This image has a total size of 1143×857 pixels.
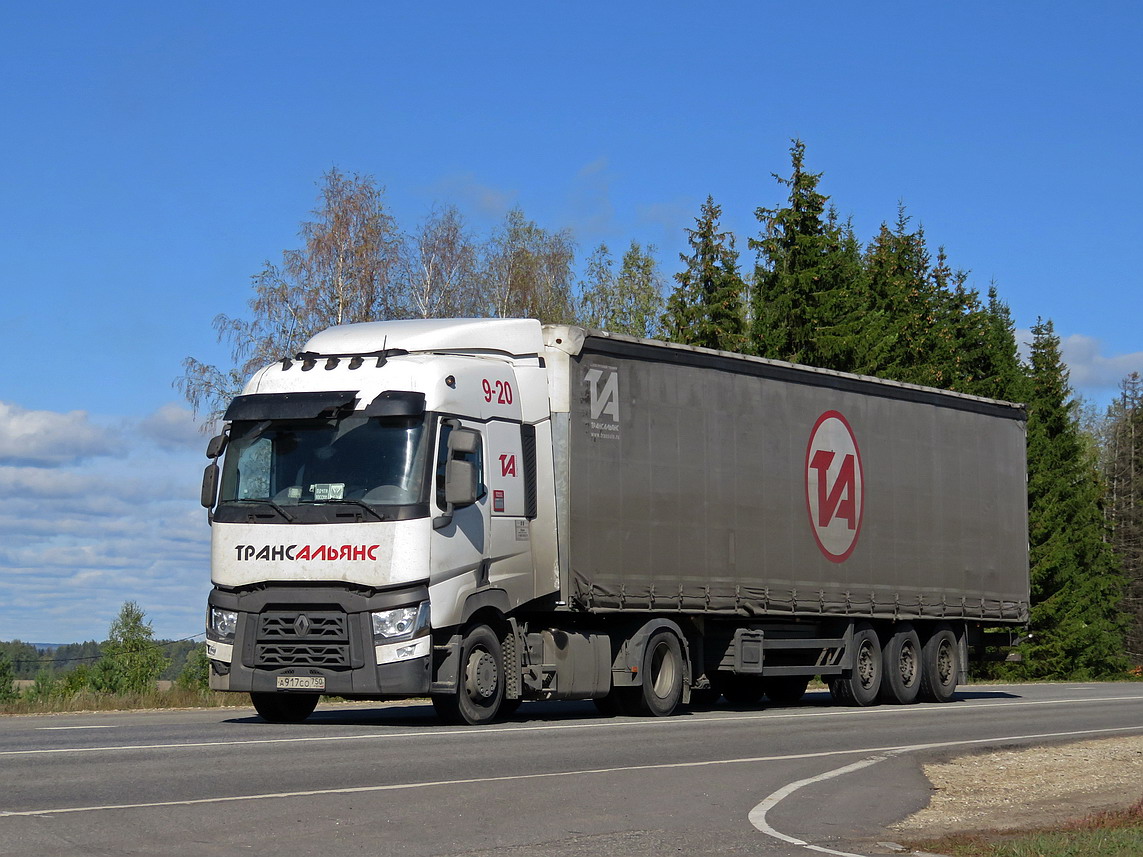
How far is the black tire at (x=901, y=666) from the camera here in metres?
22.7

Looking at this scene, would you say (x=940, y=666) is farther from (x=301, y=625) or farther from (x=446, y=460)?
(x=301, y=625)

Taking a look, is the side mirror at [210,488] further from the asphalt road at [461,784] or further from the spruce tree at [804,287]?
the spruce tree at [804,287]

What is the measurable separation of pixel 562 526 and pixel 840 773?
17.2 ft

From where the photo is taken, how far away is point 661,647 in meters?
18.6

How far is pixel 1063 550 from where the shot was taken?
174 ft

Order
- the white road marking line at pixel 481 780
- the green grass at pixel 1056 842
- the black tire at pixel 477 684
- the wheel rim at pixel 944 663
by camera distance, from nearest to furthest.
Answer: the green grass at pixel 1056 842
the white road marking line at pixel 481 780
the black tire at pixel 477 684
the wheel rim at pixel 944 663

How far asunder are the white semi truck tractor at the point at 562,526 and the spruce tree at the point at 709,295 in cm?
2187

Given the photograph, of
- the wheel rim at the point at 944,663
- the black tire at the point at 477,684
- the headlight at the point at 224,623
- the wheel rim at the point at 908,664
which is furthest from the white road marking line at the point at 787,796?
the wheel rim at the point at 944,663

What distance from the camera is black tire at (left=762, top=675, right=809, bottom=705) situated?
22938mm

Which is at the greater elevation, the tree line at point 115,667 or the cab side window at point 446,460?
the cab side window at point 446,460

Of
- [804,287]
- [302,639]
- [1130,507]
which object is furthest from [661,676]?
[1130,507]

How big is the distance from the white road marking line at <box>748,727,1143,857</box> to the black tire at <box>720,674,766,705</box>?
5.42m

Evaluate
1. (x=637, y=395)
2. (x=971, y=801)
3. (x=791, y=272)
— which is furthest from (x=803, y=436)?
(x=791, y=272)

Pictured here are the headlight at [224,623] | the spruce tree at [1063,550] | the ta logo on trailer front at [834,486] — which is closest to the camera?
the headlight at [224,623]
